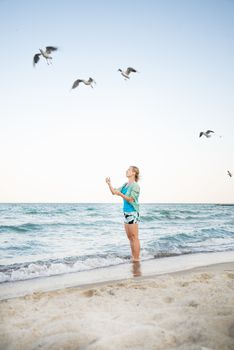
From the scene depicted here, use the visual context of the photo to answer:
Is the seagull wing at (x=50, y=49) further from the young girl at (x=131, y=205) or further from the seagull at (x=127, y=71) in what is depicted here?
the young girl at (x=131, y=205)

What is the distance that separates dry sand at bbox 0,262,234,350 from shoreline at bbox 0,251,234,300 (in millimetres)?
674

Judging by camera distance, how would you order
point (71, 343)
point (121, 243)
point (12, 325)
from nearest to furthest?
point (71, 343) < point (12, 325) < point (121, 243)

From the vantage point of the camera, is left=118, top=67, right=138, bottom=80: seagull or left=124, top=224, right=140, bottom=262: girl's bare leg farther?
left=118, top=67, right=138, bottom=80: seagull

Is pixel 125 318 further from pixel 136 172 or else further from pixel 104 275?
pixel 136 172

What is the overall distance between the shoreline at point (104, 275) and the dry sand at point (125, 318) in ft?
2.21

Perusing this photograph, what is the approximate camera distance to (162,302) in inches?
121

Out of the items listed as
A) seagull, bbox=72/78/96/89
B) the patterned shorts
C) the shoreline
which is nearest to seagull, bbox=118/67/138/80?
seagull, bbox=72/78/96/89

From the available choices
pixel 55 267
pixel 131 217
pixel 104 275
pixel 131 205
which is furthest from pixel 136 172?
pixel 55 267

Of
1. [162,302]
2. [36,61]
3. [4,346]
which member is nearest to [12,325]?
[4,346]

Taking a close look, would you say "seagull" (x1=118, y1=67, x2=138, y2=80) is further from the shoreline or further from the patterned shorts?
the shoreline

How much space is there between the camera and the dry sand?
2.13m

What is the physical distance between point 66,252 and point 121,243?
218cm

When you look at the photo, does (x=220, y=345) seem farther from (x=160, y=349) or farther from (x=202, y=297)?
(x=202, y=297)

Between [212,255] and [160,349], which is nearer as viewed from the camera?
[160,349]
